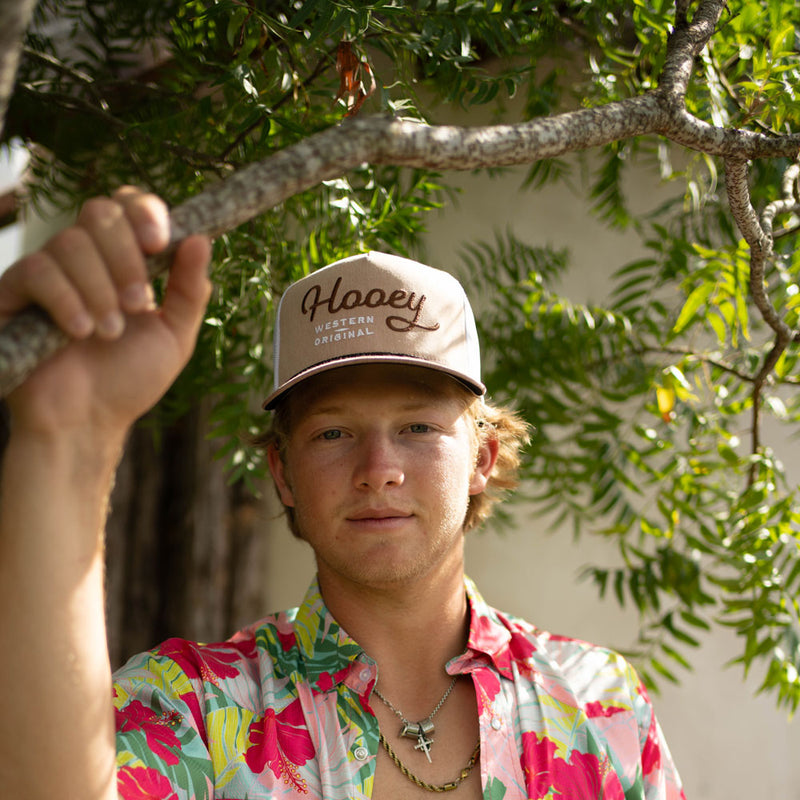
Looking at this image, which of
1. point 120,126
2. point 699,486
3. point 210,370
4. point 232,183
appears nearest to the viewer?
point 232,183

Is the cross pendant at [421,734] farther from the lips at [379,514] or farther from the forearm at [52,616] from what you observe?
the forearm at [52,616]

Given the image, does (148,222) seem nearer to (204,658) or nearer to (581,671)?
(204,658)

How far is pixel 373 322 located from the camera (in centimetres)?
131

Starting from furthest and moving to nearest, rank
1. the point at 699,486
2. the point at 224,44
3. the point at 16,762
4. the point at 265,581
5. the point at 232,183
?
the point at 265,581, the point at 699,486, the point at 224,44, the point at 16,762, the point at 232,183

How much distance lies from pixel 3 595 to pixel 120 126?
3.59 ft

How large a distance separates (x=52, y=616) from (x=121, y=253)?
0.32m

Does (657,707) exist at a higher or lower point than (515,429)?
lower

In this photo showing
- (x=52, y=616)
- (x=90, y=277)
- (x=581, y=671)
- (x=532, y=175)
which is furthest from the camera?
(x=532, y=175)

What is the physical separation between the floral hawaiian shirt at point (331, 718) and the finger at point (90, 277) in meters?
0.59

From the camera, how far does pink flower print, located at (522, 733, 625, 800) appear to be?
4.01ft

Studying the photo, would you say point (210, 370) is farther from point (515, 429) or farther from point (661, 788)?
point (661, 788)

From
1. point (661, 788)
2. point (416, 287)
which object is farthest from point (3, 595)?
point (661, 788)

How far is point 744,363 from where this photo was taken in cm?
180

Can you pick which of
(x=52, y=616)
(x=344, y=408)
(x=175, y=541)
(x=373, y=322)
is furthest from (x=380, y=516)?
(x=175, y=541)
